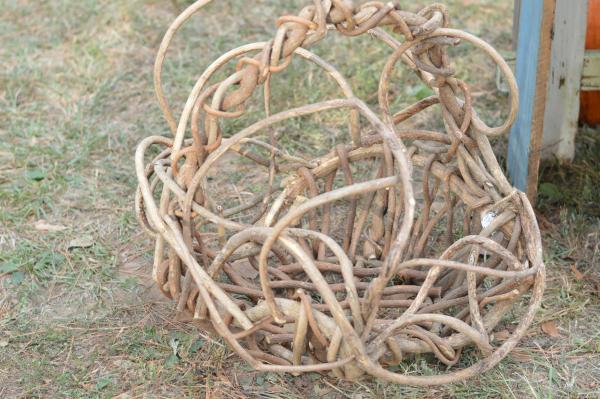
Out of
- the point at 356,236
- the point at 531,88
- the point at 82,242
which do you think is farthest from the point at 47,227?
the point at 531,88

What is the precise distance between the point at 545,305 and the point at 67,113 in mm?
1624

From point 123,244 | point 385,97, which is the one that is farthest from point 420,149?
point 123,244

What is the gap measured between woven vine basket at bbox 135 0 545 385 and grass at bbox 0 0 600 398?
0.40 ft

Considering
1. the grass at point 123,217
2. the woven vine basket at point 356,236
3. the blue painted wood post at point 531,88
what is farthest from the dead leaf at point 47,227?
the blue painted wood post at point 531,88

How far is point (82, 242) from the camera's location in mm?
2184

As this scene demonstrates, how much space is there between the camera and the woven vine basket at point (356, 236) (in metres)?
1.43

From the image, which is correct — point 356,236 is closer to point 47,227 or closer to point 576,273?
point 576,273

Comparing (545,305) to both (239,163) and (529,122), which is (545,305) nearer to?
(529,122)

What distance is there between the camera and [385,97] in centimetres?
174

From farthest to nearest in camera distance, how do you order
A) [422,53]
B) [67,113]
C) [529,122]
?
[67,113], [529,122], [422,53]

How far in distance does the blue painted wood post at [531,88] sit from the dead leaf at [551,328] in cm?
40

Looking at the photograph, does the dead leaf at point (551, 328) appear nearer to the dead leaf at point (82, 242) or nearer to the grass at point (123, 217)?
the grass at point (123, 217)

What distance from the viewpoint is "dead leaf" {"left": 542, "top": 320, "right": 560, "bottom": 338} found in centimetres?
184

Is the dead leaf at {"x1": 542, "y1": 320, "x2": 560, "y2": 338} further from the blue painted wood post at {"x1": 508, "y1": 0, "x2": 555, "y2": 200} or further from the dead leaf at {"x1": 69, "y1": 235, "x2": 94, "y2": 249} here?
the dead leaf at {"x1": 69, "y1": 235, "x2": 94, "y2": 249}
